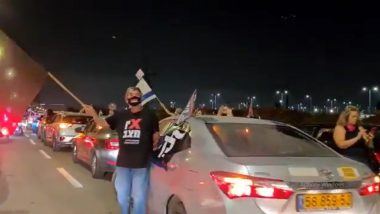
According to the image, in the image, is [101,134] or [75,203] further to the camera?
[101,134]

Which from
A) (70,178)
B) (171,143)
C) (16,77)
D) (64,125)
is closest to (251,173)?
(171,143)

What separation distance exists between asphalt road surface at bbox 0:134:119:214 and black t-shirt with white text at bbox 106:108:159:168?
2660 millimetres

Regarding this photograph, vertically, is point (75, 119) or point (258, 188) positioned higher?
point (75, 119)

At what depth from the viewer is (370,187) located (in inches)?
215

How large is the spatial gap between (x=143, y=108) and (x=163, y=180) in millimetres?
950

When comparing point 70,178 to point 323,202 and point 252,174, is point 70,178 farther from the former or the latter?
point 323,202

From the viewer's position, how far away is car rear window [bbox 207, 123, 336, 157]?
581 centimetres

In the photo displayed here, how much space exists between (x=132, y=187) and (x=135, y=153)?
1.36 feet

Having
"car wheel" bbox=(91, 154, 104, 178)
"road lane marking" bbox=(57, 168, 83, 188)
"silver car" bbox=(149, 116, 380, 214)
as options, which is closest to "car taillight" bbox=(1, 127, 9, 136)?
"road lane marking" bbox=(57, 168, 83, 188)

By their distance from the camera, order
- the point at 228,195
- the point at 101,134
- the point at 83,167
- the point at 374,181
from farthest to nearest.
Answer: the point at 83,167 → the point at 101,134 → the point at 374,181 → the point at 228,195

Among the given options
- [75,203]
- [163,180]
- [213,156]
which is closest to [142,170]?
[163,180]

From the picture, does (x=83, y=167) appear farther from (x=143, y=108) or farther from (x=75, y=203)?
(x=143, y=108)

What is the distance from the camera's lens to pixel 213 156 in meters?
5.54

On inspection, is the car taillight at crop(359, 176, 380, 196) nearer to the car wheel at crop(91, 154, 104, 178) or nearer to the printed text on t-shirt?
the printed text on t-shirt
